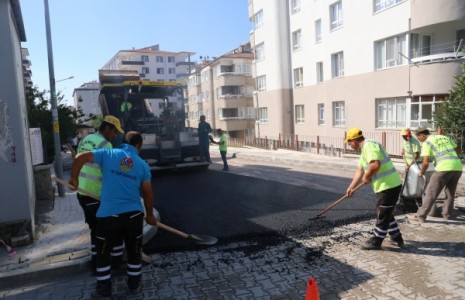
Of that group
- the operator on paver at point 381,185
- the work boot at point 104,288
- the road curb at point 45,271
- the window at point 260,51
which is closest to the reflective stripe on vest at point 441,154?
the operator on paver at point 381,185

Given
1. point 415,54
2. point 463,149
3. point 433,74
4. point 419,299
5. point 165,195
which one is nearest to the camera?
Answer: point 419,299

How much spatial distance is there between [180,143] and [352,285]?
26.7 ft

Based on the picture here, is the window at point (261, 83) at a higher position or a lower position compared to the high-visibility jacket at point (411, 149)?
higher

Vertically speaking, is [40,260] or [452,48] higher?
[452,48]

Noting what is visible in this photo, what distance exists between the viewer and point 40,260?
4.38 m

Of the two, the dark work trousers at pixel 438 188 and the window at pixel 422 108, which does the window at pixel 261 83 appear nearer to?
the window at pixel 422 108

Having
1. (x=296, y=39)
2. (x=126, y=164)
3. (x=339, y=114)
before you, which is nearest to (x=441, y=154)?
(x=126, y=164)

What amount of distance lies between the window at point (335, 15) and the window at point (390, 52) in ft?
11.9

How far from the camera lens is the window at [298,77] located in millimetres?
24689

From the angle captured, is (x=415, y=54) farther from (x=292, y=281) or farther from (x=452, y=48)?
(x=292, y=281)

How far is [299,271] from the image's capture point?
163 inches

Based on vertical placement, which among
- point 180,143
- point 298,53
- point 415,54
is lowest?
point 180,143

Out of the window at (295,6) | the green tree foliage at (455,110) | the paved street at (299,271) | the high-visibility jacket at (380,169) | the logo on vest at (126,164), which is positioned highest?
the window at (295,6)

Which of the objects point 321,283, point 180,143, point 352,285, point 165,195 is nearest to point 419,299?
point 352,285
